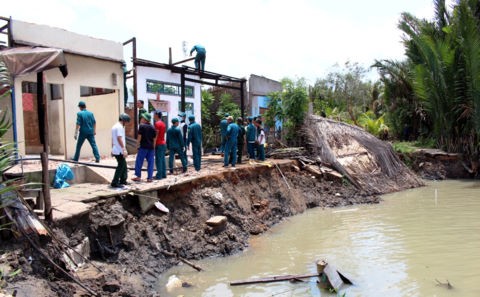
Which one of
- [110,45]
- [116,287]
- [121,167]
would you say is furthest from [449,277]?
[110,45]

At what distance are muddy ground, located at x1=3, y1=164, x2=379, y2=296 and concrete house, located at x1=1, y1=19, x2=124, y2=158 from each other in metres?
4.74

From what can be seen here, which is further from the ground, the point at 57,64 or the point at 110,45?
the point at 110,45

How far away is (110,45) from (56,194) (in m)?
6.87

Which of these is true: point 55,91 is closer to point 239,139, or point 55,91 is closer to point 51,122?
point 51,122

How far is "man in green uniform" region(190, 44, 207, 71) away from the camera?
13672 mm

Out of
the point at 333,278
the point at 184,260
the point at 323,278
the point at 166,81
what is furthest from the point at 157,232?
the point at 166,81

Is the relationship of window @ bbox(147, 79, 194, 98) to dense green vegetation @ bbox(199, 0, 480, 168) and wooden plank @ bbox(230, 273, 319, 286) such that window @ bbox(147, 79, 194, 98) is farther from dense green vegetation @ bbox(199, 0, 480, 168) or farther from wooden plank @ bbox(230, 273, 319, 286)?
wooden plank @ bbox(230, 273, 319, 286)

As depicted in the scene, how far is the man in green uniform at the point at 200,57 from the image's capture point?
1367cm

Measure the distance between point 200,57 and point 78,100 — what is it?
4197 mm

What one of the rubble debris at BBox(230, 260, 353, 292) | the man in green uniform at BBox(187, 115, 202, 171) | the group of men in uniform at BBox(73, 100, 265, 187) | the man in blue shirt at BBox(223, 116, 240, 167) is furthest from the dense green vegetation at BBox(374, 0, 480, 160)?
the rubble debris at BBox(230, 260, 353, 292)

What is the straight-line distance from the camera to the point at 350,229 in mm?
9766

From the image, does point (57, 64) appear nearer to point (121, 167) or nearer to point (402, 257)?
point (121, 167)

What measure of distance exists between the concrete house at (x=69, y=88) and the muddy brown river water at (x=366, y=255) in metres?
6.52

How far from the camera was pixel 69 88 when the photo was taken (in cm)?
1177
